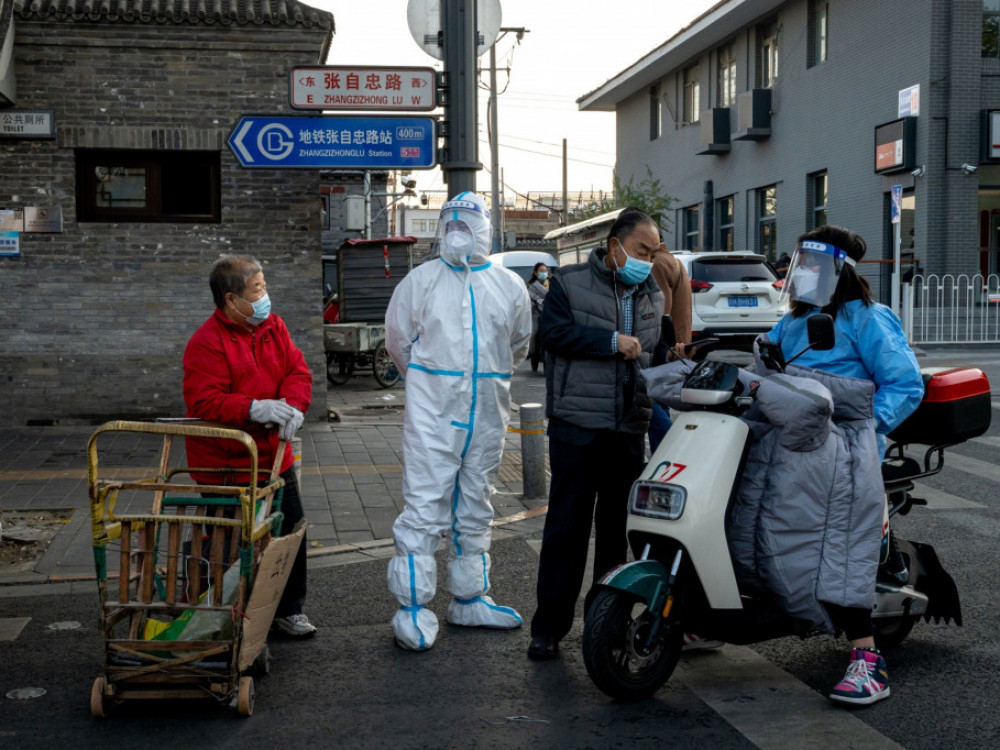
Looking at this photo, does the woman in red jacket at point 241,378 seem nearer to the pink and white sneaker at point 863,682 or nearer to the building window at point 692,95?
the pink and white sneaker at point 863,682

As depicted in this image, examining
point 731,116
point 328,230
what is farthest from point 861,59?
point 328,230

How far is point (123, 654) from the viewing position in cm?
405

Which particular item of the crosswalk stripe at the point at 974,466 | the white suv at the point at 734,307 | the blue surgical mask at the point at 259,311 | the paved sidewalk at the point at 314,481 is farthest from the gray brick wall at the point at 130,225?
the blue surgical mask at the point at 259,311

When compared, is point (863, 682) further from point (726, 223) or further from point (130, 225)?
point (726, 223)

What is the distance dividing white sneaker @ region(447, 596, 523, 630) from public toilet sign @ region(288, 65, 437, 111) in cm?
390

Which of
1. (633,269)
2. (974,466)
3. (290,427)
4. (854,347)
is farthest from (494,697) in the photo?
(974,466)

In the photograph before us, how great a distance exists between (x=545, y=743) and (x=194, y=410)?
1885 mm

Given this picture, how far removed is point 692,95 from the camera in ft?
108

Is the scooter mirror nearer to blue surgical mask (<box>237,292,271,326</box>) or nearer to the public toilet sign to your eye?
blue surgical mask (<box>237,292,271,326</box>)

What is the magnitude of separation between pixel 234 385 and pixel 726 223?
1097 inches

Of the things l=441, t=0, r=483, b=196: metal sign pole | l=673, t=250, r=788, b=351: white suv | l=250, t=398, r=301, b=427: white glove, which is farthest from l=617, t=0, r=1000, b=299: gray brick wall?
l=250, t=398, r=301, b=427: white glove

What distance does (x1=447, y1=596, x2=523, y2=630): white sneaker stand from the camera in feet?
17.0

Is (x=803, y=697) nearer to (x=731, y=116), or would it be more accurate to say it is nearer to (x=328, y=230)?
(x=731, y=116)

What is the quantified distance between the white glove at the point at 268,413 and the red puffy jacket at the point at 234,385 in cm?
3
